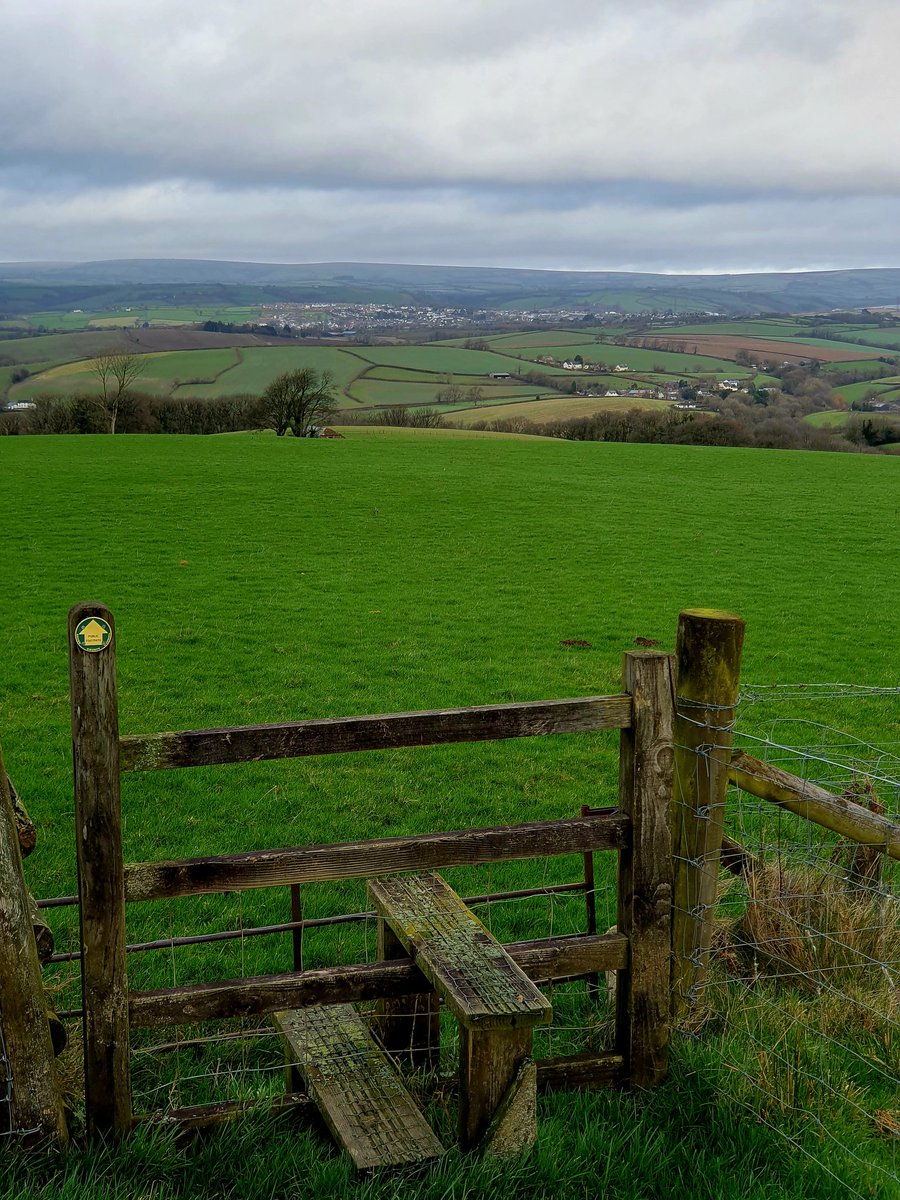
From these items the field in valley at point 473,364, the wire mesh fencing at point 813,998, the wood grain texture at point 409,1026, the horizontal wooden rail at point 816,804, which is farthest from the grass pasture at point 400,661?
the field in valley at point 473,364

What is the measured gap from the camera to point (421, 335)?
19562 cm

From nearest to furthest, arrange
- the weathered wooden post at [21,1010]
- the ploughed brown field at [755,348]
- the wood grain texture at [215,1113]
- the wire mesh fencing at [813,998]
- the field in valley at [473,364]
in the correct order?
the weathered wooden post at [21,1010] < the wood grain texture at [215,1113] < the wire mesh fencing at [813,998] < the field in valley at [473,364] < the ploughed brown field at [755,348]

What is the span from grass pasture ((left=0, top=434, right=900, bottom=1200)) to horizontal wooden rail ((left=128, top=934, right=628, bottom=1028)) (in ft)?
1.47

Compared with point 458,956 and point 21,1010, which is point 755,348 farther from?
point 21,1010

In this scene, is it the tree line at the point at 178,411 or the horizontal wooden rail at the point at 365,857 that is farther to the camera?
the tree line at the point at 178,411

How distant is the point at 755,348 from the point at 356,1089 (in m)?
164

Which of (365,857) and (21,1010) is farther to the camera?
(365,857)

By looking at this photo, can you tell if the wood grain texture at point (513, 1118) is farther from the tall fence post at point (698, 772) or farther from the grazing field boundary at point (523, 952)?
the tall fence post at point (698, 772)

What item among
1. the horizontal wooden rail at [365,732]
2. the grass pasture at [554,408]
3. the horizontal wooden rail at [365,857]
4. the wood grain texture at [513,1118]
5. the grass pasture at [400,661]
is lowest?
the grass pasture at [400,661]

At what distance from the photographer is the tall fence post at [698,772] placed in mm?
4891

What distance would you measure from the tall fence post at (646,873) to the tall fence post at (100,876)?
6.79ft

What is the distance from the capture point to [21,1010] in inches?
145

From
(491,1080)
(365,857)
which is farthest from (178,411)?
(491,1080)

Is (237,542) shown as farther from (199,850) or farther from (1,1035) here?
(1,1035)
